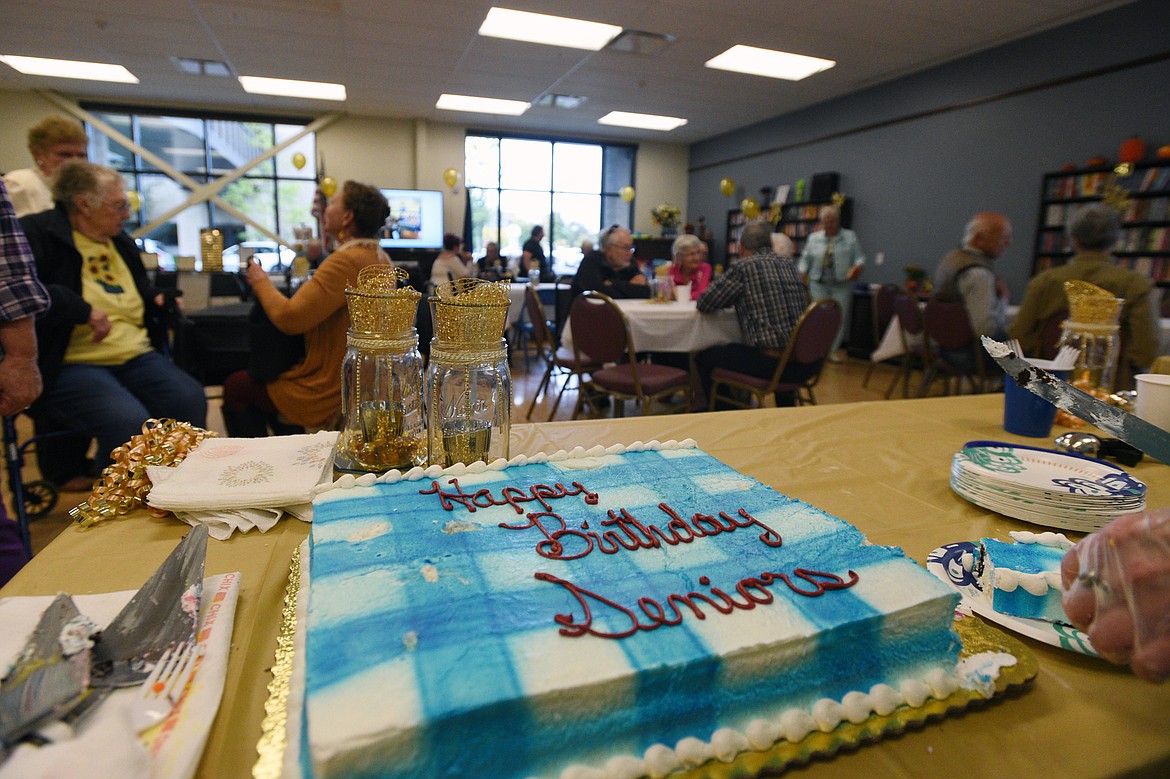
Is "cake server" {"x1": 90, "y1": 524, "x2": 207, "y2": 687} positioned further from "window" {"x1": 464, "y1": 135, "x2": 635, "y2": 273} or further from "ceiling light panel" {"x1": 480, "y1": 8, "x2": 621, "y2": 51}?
"window" {"x1": 464, "y1": 135, "x2": 635, "y2": 273}

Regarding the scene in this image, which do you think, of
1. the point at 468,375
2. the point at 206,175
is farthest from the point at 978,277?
the point at 206,175

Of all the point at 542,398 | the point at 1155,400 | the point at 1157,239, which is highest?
the point at 1157,239

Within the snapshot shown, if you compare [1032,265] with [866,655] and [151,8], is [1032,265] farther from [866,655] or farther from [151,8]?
[151,8]

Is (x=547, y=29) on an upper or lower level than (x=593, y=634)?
upper

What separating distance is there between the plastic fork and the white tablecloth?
3353 mm

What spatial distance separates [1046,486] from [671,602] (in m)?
0.73

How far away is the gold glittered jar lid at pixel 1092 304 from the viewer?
1.51m

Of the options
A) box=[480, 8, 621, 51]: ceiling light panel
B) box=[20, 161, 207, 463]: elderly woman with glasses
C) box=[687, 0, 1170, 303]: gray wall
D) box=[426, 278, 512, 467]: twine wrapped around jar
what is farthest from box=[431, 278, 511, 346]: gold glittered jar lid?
box=[687, 0, 1170, 303]: gray wall

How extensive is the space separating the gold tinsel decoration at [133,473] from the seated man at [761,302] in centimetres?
309

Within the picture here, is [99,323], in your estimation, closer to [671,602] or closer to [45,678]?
[45,678]

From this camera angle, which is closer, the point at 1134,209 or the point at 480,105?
the point at 1134,209

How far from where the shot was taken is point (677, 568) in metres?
0.58

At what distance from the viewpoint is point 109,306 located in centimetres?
238

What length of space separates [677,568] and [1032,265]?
6927 millimetres
